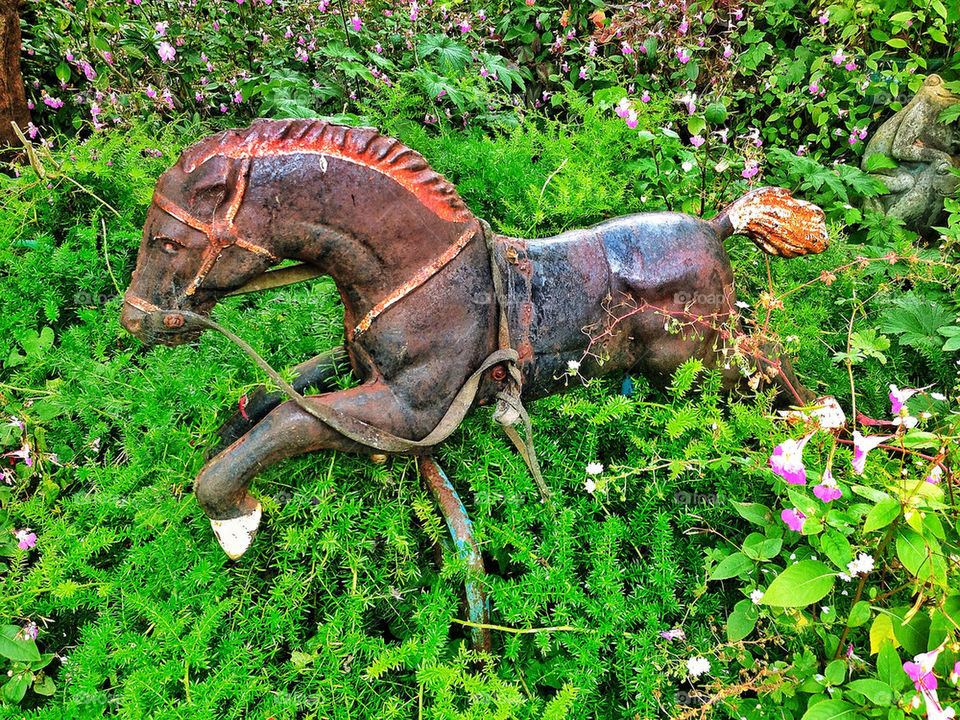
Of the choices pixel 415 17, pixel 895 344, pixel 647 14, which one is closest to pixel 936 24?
pixel 647 14

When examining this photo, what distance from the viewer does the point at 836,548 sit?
1.38 meters

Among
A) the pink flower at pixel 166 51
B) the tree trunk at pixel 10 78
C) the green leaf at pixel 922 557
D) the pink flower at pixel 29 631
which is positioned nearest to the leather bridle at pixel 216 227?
the pink flower at pixel 29 631

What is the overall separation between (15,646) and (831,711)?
1844 mm

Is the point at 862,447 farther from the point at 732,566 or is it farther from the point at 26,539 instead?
the point at 26,539

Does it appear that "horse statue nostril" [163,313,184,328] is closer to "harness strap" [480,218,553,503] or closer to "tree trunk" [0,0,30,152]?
"harness strap" [480,218,553,503]

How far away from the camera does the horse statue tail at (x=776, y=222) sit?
177 centimetres

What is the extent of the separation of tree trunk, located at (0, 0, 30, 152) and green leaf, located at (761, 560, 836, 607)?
3125 mm

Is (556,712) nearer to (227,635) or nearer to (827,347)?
(227,635)

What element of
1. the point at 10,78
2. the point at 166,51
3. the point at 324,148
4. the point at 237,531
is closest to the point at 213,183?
the point at 324,148

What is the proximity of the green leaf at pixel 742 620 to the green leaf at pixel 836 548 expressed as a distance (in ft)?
0.73

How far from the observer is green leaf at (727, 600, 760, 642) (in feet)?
4.89

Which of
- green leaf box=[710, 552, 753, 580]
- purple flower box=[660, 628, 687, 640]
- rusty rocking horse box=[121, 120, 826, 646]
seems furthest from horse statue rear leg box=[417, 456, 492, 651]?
green leaf box=[710, 552, 753, 580]

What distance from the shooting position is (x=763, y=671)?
1419 millimetres

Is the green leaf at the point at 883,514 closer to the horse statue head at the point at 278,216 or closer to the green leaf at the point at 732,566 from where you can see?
the green leaf at the point at 732,566
